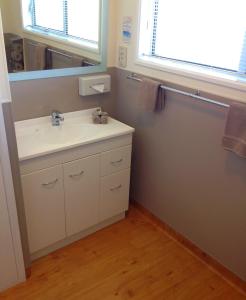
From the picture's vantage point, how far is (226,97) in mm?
1626

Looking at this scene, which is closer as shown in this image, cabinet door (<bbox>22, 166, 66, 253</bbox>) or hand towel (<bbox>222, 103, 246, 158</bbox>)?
hand towel (<bbox>222, 103, 246, 158</bbox>)

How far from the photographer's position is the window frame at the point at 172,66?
162 cm

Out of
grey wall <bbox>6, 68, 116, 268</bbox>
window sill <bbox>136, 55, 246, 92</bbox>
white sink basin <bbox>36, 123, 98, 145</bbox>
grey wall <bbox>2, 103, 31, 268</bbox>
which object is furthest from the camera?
white sink basin <bbox>36, 123, 98, 145</bbox>

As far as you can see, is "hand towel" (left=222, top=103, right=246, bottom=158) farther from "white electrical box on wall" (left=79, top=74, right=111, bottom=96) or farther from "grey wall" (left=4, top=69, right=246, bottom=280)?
"white electrical box on wall" (left=79, top=74, right=111, bottom=96)

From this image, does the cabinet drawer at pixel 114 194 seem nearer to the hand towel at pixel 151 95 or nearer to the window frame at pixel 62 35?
the hand towel at pixel 151 95

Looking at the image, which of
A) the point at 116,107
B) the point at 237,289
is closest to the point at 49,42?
the point at 116,107

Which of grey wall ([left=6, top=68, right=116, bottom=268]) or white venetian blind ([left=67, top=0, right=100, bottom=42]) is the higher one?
white venetian blind ([left=67, top=0, right=100, bottom=42])

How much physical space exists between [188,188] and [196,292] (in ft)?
2.05

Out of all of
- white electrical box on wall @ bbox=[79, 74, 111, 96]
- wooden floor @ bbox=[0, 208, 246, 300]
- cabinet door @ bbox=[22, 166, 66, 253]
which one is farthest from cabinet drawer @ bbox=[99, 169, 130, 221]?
white electrical box on wall @ bbox=[79, 74, 111, 96]

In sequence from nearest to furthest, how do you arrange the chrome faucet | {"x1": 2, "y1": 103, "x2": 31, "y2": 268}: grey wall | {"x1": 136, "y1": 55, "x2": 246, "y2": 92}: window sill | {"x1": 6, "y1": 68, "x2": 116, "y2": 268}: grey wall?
{"x1": 2, "y1": 103, "x2": 31, "y2": 268}: grey wall → {"x1": 136, "y1": 55, "x2": 246, "y2": 92}: window sill → {"x1": 6, "y1": 68, "x2": 116, "y2": 268}: grey wall → the chrome faucet

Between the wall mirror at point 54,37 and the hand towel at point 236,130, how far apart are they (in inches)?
41.4

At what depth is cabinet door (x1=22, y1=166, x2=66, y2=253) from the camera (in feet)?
5.83

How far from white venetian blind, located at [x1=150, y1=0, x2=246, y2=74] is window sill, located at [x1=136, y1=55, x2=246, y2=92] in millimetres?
44

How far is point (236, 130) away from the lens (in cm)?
155
